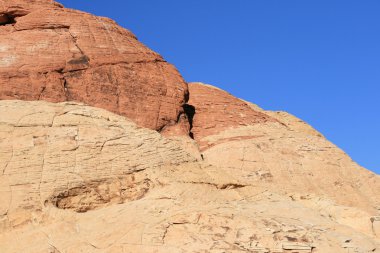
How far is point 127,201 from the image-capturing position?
1611 centimetres

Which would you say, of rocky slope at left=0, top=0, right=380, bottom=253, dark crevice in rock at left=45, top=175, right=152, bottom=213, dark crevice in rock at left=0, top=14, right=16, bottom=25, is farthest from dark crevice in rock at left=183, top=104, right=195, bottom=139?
dark crevice in rock at left=45, top=175, right=152, bottom=213

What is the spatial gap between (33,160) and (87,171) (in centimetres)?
145

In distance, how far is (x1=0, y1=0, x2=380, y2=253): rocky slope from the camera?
1387 centimetres

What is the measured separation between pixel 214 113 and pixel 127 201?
1520 centimetres

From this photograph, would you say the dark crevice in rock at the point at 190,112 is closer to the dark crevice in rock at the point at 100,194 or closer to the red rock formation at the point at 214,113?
the red rock formation at the point at 214,113

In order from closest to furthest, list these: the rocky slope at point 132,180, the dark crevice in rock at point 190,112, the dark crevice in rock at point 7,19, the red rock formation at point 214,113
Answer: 1. the rocky slope at point 132,180
2. the dark crevice in rock at point 7,19
3. the red rock formation at point 214,113
4. the dark crevice in rock at point 190,112

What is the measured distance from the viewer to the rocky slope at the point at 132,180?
13867mm

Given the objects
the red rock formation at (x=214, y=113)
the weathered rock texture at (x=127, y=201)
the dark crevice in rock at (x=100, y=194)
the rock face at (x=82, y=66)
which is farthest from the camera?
the red rock formation at (x=214, y=113)

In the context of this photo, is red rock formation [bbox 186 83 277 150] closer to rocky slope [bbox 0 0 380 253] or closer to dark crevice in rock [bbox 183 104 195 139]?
dark crevice in rock [bbox 183 104 195 139]

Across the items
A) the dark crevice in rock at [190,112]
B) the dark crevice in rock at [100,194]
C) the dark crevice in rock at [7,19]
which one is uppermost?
the dark crevice in rock at [7,19]

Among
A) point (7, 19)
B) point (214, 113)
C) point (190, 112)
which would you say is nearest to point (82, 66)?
point (7, 19)

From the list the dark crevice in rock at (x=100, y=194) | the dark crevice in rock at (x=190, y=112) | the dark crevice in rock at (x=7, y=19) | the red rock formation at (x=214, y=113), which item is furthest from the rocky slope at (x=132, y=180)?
the dark crevice in rock at (x=190, y=112)

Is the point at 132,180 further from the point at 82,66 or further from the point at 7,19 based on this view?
the point at 7,19

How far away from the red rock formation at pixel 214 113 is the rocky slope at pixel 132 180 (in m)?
2.12
